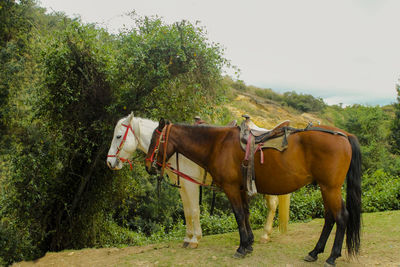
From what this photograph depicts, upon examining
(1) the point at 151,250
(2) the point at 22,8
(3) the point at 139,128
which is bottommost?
(1) the point at 151,250

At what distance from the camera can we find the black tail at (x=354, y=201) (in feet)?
12.6

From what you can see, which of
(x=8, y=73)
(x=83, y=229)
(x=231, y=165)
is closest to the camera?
(x=231, y=165)

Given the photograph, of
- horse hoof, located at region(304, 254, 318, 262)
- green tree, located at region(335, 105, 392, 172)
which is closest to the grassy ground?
horse hoof, located at region(304, 254, 318, 262)

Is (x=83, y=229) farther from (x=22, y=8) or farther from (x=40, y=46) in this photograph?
(x=22, y=8)

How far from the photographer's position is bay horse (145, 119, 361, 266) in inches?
149

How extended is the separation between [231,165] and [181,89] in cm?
313

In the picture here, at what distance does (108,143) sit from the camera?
22.1ft

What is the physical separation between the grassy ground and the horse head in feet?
5.00

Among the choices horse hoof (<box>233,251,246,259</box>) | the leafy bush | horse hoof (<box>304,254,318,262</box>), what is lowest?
horse hoof (<box>233,251,246,259</box>)

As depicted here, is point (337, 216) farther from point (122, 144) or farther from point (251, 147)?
point (122, 144)

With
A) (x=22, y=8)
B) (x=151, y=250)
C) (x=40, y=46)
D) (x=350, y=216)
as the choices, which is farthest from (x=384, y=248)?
(x=22, y=8)

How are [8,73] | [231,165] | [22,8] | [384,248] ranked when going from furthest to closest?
[22,8], [8,73], [384,248], [231,165]

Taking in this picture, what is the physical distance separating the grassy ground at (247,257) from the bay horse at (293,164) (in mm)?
270

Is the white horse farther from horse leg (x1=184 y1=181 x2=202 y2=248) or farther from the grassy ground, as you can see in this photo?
the grassy ground
